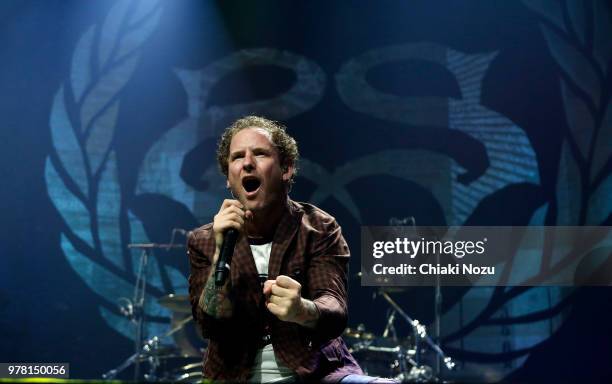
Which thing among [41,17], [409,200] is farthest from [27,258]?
[409,200]

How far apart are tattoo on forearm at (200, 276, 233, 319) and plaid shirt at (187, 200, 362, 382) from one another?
34mm

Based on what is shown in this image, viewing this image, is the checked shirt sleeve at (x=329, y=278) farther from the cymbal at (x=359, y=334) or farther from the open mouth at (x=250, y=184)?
the cymbal at (x=359, y=334)

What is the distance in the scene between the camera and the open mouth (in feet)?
7.85

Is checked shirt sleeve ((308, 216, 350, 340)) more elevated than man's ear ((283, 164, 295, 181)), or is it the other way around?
man's ear ((283, 164, 295, 181))

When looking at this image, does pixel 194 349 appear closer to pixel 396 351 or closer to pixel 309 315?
pixel 396 351

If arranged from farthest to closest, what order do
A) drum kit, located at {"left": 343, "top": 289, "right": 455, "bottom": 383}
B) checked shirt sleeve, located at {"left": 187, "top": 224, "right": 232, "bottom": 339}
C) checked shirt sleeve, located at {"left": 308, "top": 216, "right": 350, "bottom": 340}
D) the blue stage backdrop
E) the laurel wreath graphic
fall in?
the laurel wreath graphic, the blue stage backdrop, drum kit, located at {"left": 343, "top": 289, "right": 455, "bottom": 383}, checked shirt sleeve, located at {"left": 187, "top": 224, "right": 232, "bottom": 339}, checked shirt sleeve, located at {"left": 308, "top": 216, "right": 350, "bottom": 340}

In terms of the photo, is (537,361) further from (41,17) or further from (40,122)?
(41,17)

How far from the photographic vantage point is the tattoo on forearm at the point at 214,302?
2176 millimetres

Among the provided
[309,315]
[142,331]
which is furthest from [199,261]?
[142,331]

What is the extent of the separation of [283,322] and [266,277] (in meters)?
0.21

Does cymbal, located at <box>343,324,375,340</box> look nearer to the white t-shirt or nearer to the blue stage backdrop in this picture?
the blue stage backdrop

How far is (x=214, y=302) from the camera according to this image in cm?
218

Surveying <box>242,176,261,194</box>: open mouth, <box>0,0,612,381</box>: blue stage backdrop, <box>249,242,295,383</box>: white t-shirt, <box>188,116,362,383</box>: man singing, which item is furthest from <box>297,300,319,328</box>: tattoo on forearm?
<box>0,0,612,381</box>: blue stage backdrop

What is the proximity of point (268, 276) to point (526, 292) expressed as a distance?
4.82m
